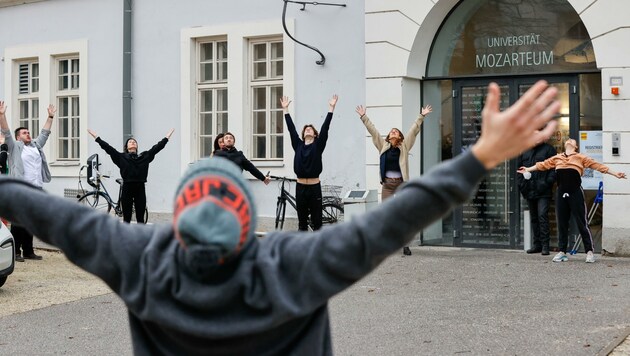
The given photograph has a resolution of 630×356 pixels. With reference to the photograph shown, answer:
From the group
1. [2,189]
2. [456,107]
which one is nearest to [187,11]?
[456,107]

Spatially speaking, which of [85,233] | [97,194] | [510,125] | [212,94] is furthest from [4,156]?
[510,125]

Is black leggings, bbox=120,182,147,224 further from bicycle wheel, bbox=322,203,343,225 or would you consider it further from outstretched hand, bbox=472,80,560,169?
outstretched hand, bbox=472,80,560,169

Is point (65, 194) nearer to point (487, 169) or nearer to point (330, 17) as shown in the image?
point (330, 17)

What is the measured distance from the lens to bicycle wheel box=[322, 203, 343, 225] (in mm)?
16078

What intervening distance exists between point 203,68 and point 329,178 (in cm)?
359

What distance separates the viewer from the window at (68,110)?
19953 mm

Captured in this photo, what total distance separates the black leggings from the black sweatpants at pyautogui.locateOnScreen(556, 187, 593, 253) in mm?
6577

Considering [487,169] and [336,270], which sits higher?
[487,169]

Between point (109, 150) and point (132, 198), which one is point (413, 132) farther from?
point (109, 150)

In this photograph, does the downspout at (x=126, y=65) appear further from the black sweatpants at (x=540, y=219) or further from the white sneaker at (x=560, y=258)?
the white sneaker at (x=560, y=258)

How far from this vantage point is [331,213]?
16188mm

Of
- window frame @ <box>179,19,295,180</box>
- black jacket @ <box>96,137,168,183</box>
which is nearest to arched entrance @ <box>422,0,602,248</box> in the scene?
window frame @ <box>179,19,295,180</box>

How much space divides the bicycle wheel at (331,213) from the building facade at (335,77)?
1.29 feet

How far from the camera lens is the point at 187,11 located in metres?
17.9
